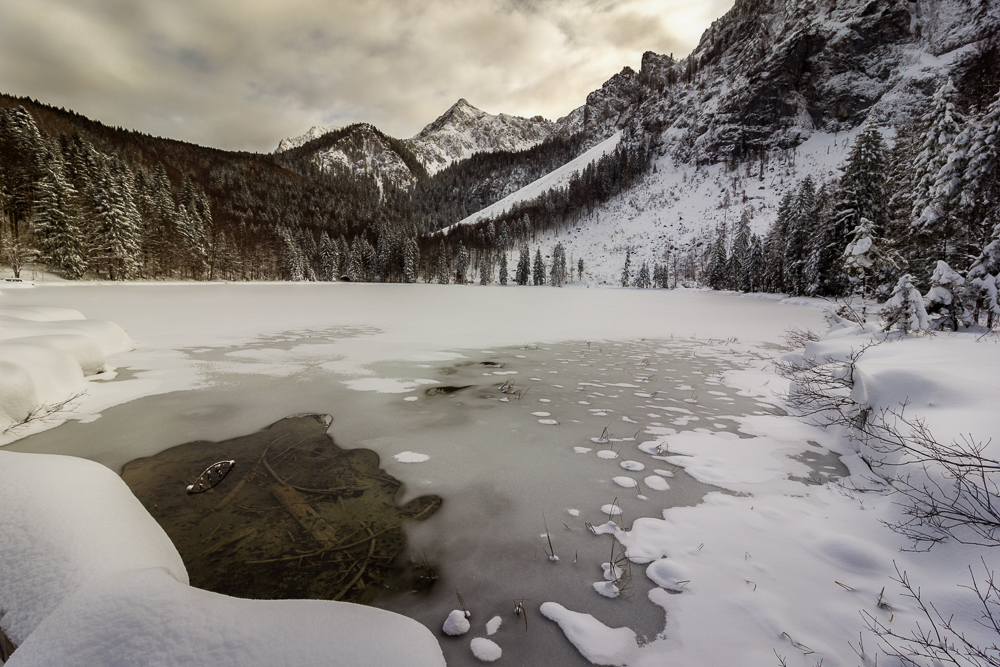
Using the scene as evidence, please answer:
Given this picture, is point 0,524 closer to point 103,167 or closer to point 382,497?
point 382,497

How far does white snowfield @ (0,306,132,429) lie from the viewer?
14.9 ft

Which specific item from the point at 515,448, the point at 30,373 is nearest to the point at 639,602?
the point at 515,448

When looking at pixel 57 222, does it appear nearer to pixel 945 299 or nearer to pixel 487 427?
pixel 487 427

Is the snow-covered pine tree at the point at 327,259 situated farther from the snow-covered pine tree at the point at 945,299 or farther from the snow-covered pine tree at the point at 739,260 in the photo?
the snow-covered pine tree at the point at 945,299

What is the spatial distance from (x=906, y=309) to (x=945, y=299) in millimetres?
1185

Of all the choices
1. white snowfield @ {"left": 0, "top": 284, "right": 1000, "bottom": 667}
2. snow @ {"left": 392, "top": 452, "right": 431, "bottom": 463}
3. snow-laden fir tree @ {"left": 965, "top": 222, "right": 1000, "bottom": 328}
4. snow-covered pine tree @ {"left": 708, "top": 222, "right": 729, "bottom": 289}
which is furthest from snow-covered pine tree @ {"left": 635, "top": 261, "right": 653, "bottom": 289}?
snow @ {"left": 392, "top": 452, "right": 431, "bottom": 463}

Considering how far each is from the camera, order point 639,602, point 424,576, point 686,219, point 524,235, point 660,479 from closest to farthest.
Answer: point 639,602
point 424,576
point 660,479
point 686,219
point 524,235

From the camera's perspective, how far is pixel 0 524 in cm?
184

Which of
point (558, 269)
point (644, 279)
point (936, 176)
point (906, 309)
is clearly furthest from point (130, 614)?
point (558, 269)

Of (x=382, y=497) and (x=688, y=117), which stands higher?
(x=688, y=117)

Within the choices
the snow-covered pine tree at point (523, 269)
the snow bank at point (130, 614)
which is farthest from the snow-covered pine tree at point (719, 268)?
the snow bank at point (130, 614)

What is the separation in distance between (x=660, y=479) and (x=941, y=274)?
8.46 meters

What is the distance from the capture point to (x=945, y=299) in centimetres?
750

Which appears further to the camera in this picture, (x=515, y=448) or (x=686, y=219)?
(x=686, y=219)
